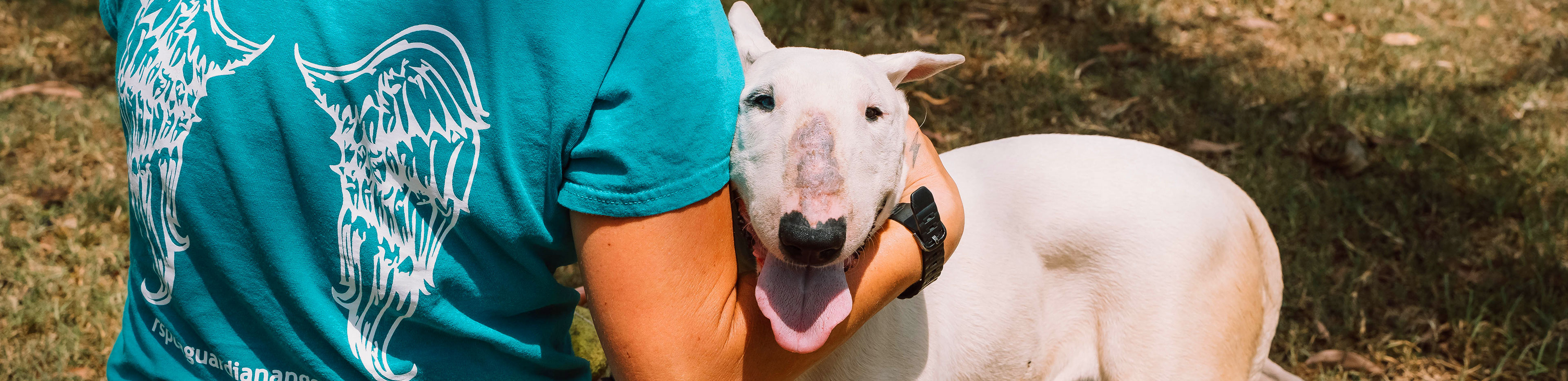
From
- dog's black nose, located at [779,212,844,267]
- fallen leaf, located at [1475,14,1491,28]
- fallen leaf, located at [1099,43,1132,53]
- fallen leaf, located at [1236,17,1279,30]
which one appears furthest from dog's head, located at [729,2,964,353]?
fallen leaf, located at [1475,14,1491,28]

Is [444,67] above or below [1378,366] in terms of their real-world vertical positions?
above

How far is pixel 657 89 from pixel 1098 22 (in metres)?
4.83

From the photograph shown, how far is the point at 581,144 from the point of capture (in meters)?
1.32

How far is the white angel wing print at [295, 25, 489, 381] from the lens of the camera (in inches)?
52.2

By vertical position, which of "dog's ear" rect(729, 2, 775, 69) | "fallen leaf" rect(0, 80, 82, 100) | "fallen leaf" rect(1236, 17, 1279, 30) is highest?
"dog's ear" rect(729, 2, 775, 69)

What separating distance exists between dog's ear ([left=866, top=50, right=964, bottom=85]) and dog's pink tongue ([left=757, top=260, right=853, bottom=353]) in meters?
0.42

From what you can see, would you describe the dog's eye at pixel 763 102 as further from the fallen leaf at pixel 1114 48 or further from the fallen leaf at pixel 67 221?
the fallen leaf at pixel 1114 48

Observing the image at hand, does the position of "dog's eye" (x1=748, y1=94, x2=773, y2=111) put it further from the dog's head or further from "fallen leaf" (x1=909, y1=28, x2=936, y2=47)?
"fallen leaf" (x1=909, y1=28, x2=936, y2=47)

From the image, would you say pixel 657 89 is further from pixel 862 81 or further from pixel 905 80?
pixel 905 80

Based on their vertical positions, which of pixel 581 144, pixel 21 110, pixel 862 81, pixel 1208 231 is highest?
pixel 581 144

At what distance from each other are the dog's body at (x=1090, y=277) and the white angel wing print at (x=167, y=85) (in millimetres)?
1356

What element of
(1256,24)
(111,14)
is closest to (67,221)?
(111,14)

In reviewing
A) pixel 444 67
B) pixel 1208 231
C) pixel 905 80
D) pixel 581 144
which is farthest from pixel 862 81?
pixel 1208 231

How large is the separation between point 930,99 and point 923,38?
0.72 m
